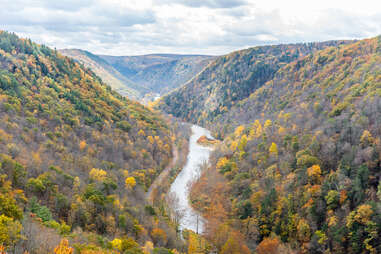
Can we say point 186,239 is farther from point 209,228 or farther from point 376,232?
point 376,232

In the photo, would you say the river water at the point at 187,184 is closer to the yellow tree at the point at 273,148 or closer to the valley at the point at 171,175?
the valley at the point at 171,175

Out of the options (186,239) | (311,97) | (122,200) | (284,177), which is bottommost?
(186,239)

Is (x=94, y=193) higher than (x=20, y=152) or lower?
lower

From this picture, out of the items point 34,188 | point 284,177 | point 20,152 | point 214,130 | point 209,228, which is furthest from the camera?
point 214,130

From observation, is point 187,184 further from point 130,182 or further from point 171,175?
point 130,182

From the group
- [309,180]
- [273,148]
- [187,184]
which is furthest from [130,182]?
[309,180]

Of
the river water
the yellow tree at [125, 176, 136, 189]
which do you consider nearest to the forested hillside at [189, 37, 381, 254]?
the river water

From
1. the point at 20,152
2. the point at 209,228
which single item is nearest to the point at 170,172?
the point at 209,228

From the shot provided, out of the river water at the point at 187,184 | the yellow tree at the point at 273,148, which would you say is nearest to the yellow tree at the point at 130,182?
the river water at the point at 187,184

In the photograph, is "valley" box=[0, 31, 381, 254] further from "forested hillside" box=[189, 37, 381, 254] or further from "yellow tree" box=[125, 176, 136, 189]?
"yellow tree" box=[125, 176, 136, 189]
